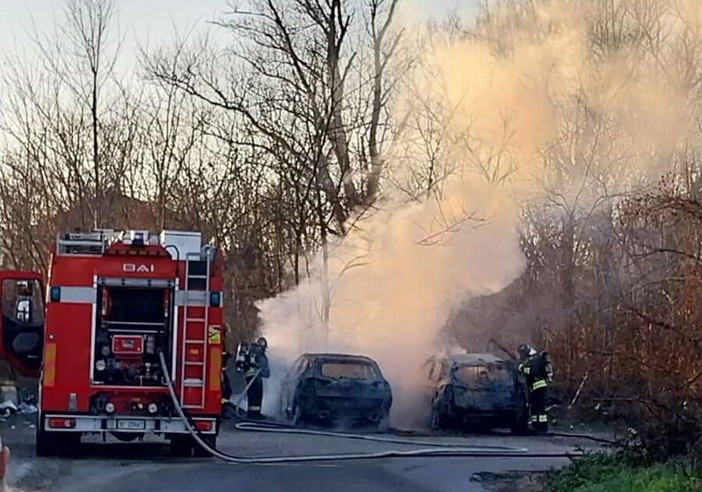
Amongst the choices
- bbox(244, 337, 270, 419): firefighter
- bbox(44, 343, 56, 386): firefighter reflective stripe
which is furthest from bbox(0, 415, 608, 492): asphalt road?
bbox(244, 337, 270, 419): firefighter

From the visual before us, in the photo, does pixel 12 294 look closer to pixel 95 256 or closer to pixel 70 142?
pixel 95 256

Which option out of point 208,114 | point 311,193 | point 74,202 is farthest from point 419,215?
point 74,202

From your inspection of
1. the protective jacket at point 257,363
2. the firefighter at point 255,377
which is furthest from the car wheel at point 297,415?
the protective jacket at point 257,363

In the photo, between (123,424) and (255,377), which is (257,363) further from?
(123,424)

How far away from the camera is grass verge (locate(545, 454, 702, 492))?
1170 cm

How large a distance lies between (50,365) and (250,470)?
117 inches

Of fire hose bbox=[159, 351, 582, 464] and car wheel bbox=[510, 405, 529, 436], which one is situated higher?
car wheel bbox=[510, 405, 529, 436]

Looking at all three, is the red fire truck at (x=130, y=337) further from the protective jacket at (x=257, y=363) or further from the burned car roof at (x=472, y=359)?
the burned car roof at (x=472, y=359)

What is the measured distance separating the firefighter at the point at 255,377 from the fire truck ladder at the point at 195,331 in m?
7.00

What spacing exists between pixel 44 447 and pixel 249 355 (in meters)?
7.62

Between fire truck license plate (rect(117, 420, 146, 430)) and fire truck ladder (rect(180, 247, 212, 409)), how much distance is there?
0.60 m

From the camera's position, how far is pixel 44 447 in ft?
56.5

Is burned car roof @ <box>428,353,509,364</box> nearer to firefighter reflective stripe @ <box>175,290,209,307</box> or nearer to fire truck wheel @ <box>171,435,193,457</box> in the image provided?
fire truck wheel @ <box>171,435,193,457</box>

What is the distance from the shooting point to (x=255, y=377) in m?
24.1
